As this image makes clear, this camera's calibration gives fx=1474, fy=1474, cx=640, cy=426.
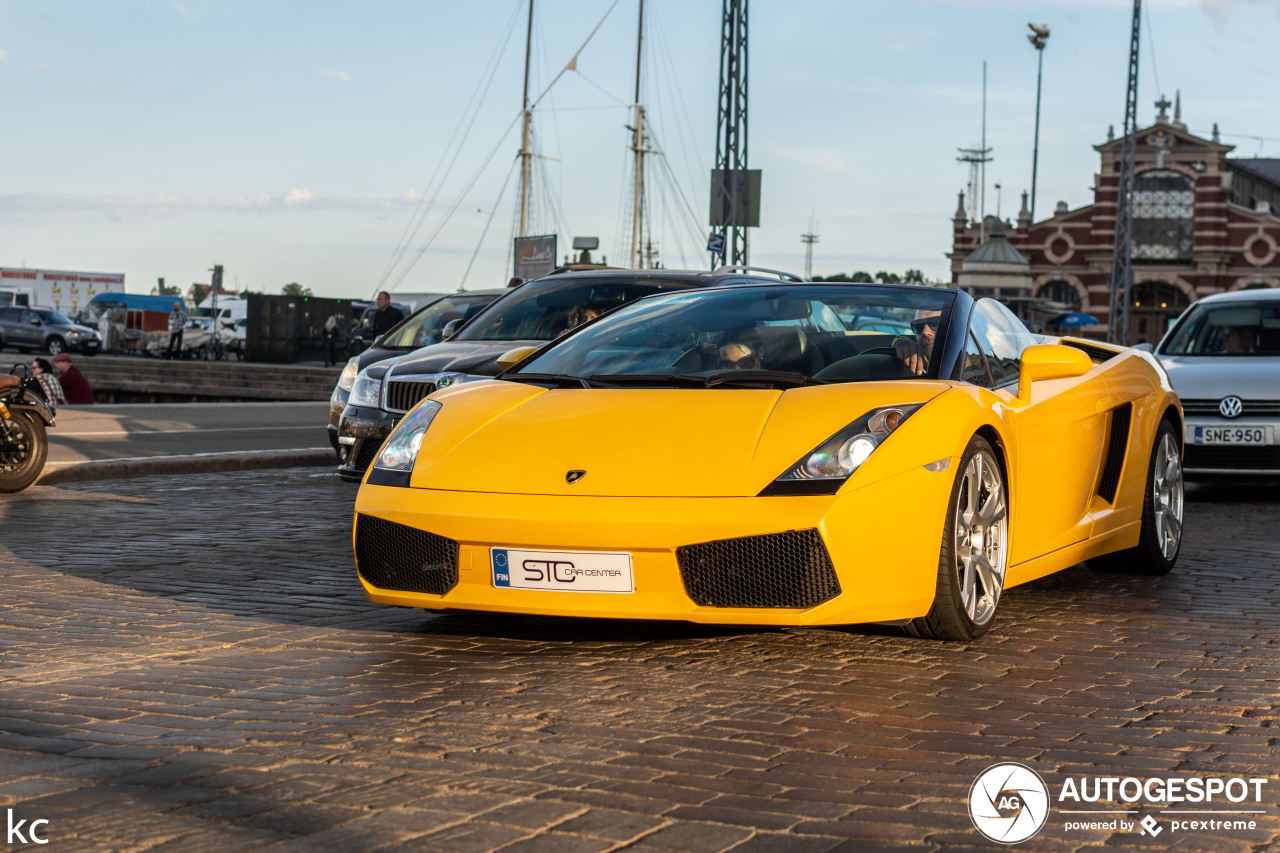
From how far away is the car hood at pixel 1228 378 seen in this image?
36.2 feet

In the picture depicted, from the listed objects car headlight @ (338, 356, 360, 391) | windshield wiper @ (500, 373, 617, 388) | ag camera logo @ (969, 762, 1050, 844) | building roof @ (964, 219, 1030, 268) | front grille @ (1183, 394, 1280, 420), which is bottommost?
ag camera logo @ (969, 762, 1050, 844)

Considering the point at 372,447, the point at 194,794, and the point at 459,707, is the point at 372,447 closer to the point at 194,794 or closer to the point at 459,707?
the point at 459,707

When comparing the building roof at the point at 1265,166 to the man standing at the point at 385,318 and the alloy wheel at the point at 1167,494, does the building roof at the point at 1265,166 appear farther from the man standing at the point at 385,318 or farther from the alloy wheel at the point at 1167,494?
the alloy wheel at the point at 1167,494

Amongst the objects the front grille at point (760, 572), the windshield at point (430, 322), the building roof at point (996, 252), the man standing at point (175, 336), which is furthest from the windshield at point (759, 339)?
the building roof at point (996, 252)

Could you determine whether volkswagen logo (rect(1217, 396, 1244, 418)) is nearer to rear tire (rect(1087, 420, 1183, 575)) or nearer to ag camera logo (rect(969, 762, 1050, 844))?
rear tire (rect(1087, 420, 1183, 575))

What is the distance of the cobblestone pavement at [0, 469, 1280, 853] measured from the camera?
310 cm

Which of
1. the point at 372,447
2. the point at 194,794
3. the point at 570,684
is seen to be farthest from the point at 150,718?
the point at 372,447

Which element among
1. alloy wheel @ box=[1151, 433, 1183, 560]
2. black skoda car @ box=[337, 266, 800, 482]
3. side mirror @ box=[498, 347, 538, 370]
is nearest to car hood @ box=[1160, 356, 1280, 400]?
black skoda car @ box=[337, 266, 800, 482]

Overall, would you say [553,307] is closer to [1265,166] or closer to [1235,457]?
[1235,457]

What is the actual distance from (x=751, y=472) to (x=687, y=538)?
1.03 ft

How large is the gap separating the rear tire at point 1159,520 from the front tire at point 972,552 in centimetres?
194

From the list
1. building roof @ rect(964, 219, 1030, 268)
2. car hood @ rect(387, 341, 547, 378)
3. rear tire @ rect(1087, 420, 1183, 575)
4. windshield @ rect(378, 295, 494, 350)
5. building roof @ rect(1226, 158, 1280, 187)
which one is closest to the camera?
rear tire @ rect(1087, 420, 1183, 575)

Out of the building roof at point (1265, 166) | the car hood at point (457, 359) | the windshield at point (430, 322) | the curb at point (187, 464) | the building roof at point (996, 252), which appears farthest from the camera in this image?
the building roof at point (1265, 166)

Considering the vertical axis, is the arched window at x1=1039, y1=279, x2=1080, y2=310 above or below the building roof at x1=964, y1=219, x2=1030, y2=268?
below
